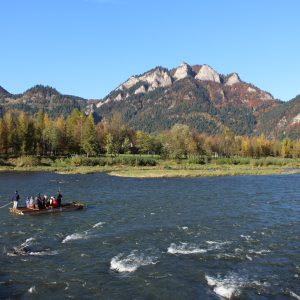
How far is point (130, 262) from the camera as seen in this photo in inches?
1215

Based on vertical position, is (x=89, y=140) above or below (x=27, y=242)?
above

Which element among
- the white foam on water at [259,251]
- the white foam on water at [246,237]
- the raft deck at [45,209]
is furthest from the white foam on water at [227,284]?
the raft deck at [45,209]

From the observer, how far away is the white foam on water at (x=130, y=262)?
29.5 m

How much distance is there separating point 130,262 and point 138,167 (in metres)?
96.7

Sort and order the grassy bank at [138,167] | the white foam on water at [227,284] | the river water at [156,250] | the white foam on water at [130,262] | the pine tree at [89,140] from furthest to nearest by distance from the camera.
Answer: the pine tree at [89,140] < the grassy bank at [138,167] < the white foam on water at [130,262] < the river water at [156,250] < the white foam on water at [227,284]

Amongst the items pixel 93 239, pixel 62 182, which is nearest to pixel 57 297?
pixel 93 239

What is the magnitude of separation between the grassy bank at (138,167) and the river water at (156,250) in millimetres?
47392

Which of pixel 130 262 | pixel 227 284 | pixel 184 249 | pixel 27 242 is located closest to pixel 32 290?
pixel 130 262

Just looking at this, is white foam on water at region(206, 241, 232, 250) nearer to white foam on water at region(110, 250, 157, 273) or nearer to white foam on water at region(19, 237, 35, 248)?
white foam on water at region(110, 250, 157, 273)

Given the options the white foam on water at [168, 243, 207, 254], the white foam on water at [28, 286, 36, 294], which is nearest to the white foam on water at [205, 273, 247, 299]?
the white foam on water at [168, 243, 207, 254]

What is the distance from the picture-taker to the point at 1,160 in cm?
12850

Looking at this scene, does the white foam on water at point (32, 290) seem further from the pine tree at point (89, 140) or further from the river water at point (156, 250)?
the pine tree at point (89, 140)

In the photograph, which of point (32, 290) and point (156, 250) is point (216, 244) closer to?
point (156, 250)

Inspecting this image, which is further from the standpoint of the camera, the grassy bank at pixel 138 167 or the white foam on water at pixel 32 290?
the grassy bank at pixel 138 167
